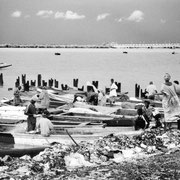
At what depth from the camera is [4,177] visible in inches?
275

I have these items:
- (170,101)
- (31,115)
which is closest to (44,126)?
(31,115)

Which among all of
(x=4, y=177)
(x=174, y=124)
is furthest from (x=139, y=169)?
(x=174, y=124)

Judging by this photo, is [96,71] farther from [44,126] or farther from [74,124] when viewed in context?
[44,126]

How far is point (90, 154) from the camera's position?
8.44 m

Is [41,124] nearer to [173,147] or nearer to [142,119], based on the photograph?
[142,119]

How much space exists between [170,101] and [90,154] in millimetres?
2777

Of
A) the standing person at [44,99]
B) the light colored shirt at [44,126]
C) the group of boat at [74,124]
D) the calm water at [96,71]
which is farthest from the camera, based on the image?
the calm water at [96,71]

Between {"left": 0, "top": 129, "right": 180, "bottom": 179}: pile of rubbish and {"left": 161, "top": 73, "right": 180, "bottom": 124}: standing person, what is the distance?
364 millimetres

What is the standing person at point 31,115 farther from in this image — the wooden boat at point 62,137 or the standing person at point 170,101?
the standing person at point 170,101

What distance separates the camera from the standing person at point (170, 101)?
32.6 ft

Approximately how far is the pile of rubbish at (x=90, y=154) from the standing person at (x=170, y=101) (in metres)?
0.36

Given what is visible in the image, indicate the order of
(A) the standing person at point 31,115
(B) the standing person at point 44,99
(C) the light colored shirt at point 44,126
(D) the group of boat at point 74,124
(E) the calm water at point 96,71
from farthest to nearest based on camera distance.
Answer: (E) the calm water at point 96,71 → (B) the standing person at point 44,99 → (A) the standing person at point 31,115 → (D) the group of boat at point 74,124 → (C) the light colored shirt at point 44,126

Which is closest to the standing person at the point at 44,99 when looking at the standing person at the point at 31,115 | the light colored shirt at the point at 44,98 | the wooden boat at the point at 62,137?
the light colored shirt at the point at 44,98

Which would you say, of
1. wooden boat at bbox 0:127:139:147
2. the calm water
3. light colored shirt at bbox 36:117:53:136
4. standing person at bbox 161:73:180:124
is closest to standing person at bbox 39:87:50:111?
wooden boat at bbox 0:127:139:147
